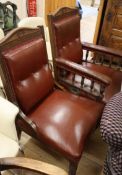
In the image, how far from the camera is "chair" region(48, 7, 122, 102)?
1488 millimetres

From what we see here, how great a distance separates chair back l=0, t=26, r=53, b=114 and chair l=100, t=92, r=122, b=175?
58 cm

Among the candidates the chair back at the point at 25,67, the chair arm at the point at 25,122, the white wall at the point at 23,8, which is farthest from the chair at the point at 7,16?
the chair arm at the point at 25,122

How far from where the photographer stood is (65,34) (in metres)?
1.65

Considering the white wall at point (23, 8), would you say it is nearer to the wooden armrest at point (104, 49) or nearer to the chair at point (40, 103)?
the wooden armrest at point (104, 49)

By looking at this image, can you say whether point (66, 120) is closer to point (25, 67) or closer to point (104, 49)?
point (25, 67)

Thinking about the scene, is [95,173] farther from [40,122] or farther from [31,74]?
[31,74]

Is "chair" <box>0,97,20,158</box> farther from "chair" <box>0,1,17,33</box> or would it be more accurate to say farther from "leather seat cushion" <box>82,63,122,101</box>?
"chair" <box>0,1,17,33</box>

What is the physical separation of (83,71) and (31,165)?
0.85m

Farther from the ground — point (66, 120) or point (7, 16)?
point (7, 16)

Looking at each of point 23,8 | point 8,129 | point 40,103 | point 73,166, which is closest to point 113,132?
point 73,166

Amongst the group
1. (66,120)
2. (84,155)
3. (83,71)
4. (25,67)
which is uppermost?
(25,67)

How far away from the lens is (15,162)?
0.85 metres

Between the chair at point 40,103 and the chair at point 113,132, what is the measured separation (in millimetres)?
259

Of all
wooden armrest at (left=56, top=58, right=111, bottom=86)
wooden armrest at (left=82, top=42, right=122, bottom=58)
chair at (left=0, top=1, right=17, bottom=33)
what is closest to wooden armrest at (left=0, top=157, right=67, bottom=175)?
wooden armrest at (left=56, top=58, right=111, bottom=86)
